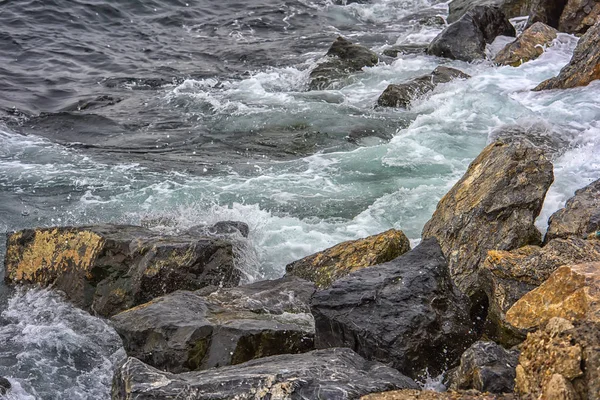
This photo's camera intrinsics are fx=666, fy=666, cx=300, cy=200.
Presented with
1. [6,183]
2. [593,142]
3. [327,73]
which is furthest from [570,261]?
[327,73]

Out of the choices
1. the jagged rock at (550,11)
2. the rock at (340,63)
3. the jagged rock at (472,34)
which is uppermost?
the jagged rock at (550,11)

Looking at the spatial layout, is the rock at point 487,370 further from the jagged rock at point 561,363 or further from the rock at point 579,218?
the rock at point 579,218

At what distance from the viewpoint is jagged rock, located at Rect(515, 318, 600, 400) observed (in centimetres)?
332

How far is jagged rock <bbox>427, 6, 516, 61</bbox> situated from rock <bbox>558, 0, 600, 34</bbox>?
4.37 ft

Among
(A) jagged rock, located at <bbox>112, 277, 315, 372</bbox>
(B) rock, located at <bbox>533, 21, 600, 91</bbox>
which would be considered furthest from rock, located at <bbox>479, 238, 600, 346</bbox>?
(B) rock, located at <bbox>533, 21, 600, 91</bbox>

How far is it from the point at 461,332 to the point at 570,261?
983 millimetres

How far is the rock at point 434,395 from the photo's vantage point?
12.0 ft

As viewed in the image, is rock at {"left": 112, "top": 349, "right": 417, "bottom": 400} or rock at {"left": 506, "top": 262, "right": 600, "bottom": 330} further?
rock at {"left": 506, "top": 262, "right": 600, "bottom": 330}

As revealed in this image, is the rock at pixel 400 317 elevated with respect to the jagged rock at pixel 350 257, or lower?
elevated

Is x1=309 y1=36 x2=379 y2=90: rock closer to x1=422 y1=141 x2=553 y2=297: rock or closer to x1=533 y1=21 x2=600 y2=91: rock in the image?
x1=533 y1=21 x2=600 y2=91: rock

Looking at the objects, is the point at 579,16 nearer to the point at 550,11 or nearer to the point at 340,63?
the point at 550,11

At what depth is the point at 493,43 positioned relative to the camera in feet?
50.5

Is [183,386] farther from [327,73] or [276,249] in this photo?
[327,73]

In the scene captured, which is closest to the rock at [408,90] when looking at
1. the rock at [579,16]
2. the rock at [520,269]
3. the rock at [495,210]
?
the rock at [579,16]
